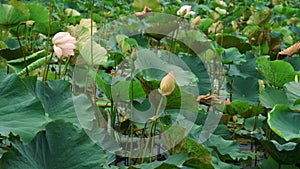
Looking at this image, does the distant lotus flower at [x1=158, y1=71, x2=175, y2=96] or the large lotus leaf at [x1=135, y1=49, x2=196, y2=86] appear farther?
the large lotus leaf at [x1=135, y1=49, x2=196, y2=86]

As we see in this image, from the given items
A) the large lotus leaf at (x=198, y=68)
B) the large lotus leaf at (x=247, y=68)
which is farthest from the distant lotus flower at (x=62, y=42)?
the large lotus leaf at (x=247, y=68)

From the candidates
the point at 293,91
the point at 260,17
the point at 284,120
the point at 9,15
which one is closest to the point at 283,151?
the point at 284,120

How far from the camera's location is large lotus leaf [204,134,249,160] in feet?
3.69

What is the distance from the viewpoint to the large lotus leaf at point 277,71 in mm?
1279

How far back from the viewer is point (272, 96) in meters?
1.23

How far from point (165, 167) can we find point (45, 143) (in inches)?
7.2

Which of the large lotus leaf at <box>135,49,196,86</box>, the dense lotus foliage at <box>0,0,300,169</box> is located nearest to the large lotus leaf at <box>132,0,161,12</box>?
the dense lotus foliage at <box>0,0,300,169</box>

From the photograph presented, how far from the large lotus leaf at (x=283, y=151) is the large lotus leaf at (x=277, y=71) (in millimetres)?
291

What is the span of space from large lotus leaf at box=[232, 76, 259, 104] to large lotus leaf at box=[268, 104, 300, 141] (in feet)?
1.87

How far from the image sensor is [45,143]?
76cm

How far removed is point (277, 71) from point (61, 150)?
0.70 m

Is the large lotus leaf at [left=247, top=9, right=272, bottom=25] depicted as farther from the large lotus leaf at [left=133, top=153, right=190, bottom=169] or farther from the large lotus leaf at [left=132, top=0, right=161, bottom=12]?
the large lotus leaf at [left=133, top=153, right=190, bottom=169]

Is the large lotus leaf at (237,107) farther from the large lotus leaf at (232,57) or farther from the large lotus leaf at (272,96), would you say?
the large lotus leaf at (232,57)

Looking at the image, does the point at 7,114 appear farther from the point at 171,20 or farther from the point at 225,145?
the point at 171,20
